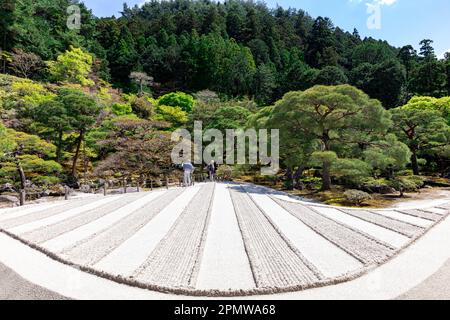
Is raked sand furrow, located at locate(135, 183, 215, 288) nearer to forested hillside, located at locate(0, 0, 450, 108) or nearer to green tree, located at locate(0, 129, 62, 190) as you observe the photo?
green tree, located at locate(0, 129, 62, 190)

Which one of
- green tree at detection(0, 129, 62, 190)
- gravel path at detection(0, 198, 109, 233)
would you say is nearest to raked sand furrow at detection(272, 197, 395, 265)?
gravel path at detection(0, 198, 109, 233)

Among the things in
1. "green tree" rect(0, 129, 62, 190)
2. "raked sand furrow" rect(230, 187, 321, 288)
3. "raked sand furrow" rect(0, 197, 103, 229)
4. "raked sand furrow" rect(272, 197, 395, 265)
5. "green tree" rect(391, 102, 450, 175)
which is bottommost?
"raked sand furrow" rect(0, 197, 103, 229)

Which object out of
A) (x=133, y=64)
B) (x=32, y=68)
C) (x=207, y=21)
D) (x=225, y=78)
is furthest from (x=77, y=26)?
(x=207, y=21)

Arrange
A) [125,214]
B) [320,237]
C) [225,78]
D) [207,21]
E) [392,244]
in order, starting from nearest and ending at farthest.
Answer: [392,244] < [320,237] < [125,214] < [225,78] < [207,21]

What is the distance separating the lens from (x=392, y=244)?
4930 millimetres

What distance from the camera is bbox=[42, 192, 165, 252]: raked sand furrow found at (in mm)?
5039

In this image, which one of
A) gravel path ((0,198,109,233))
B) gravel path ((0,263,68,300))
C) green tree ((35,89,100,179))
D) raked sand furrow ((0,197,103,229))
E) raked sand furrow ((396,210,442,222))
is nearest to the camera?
gravel path ((0,263,68,300))

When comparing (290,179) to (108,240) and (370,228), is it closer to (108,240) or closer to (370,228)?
(370,228)

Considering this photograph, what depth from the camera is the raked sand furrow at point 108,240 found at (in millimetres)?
4457

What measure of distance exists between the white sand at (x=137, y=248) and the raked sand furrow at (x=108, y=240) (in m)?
0.13

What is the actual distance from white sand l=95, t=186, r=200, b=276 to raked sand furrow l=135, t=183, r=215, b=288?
13cm

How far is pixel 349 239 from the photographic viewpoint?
17.3 ft
